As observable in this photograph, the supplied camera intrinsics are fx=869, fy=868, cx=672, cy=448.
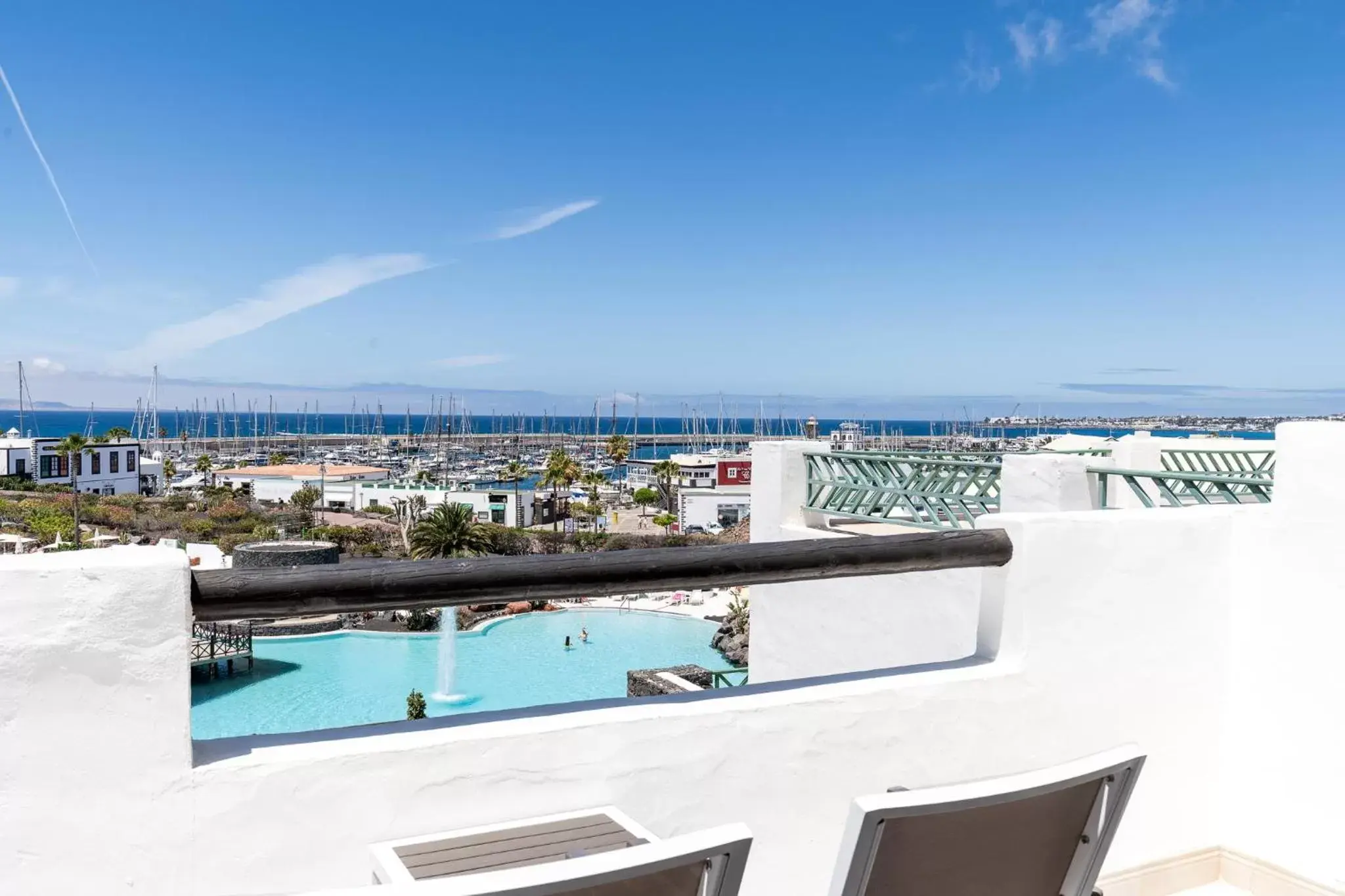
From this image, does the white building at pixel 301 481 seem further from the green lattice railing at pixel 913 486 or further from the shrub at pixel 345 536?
the green lattice railing at pixel 913 486

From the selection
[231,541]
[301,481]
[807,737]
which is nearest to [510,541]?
[231,541]

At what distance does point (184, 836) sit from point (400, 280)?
71848 millimetres

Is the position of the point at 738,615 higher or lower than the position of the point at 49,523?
lower

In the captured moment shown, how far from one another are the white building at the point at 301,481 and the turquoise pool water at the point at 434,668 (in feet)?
108

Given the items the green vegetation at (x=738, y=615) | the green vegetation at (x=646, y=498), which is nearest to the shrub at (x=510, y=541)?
the green vegetation at (x=738, y=615)

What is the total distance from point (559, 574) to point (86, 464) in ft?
228

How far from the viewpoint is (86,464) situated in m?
59.3

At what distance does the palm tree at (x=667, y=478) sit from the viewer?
55.9 meters

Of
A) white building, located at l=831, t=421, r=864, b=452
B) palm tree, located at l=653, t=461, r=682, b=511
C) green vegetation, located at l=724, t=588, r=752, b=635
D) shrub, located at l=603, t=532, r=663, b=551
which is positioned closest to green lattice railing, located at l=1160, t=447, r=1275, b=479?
white building, located at l=831, t=421, r=864, b=452

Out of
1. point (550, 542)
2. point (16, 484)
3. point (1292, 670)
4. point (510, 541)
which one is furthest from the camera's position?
point (16, 484)

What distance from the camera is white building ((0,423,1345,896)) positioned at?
1736 mm

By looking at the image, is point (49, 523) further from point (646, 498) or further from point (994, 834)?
point (994, 834)

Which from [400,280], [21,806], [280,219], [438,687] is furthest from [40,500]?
[21,806]

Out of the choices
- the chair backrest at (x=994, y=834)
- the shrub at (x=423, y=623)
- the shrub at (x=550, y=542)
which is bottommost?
the shrub at (x=423, y=623)
